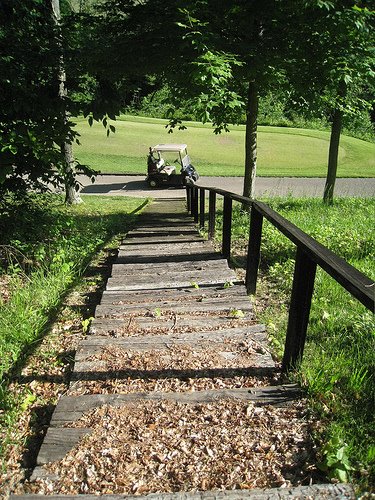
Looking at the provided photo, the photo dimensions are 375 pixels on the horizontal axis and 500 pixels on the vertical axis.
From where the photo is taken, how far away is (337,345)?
9.49 feet

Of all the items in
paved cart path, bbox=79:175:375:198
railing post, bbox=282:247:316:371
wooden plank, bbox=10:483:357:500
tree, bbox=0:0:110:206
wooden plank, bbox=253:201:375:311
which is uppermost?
tree, bbox=0:0:110:206

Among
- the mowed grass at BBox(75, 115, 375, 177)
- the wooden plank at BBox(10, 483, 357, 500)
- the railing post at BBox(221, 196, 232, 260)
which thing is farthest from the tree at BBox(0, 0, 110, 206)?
the mowed grass at BBox(75, 115, 375, 177)

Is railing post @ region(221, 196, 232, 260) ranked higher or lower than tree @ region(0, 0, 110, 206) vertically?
lower

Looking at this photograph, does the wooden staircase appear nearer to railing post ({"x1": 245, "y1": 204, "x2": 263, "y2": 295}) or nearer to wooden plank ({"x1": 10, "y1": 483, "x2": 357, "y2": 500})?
wooden plank ({"x1": 10, "y1": 483, "x2": 357, "y2": 500})

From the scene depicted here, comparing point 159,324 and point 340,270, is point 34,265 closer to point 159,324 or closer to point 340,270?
point 159,324

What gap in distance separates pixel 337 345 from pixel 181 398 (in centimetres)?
136

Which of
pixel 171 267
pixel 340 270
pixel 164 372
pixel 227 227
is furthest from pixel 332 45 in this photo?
pixel 164 372

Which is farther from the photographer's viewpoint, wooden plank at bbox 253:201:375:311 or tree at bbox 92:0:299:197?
tree at bbox 92:0:299:197

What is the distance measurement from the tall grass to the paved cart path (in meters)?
9.61

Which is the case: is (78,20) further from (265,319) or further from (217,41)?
(265,319)

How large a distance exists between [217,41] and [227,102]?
797 millimetres

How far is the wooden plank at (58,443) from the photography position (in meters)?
1.81

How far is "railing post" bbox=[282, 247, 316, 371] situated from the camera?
7.34 ft

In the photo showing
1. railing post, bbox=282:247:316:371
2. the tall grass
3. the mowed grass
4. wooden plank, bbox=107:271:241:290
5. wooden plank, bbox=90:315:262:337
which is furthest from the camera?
the mowed grass
